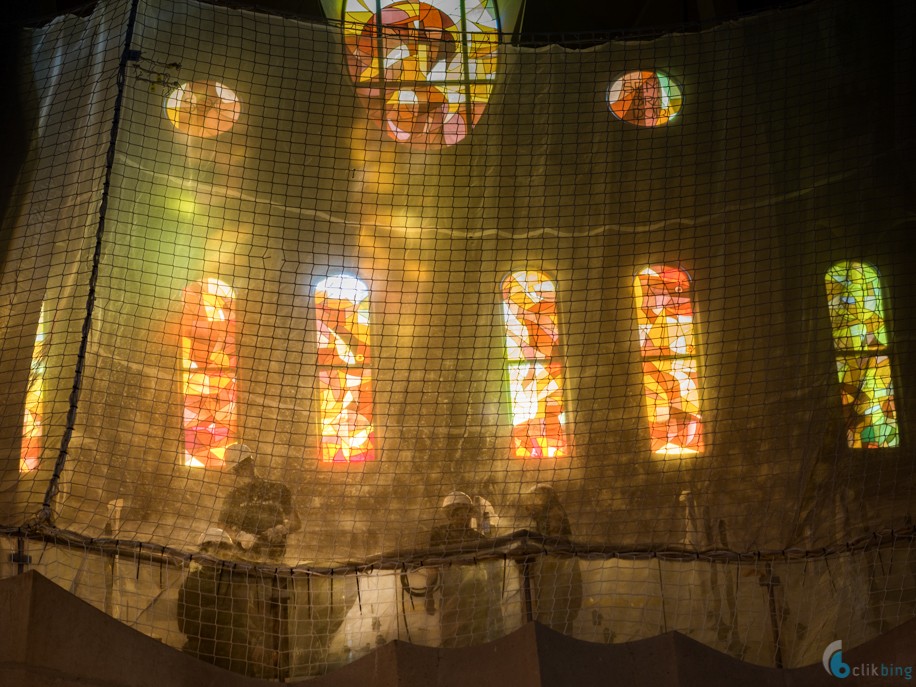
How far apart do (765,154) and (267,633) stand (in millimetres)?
2839

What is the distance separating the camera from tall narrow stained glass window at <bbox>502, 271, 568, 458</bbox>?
4289mm

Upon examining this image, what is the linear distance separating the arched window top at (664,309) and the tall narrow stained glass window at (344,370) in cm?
121

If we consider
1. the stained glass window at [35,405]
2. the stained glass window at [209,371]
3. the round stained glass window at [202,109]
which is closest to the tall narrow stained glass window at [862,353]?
the stained glass window at [209,371]

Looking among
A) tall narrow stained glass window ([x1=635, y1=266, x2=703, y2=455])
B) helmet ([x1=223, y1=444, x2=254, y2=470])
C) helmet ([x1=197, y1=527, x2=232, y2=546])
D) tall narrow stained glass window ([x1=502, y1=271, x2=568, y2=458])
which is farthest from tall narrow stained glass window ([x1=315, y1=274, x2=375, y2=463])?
tall narrow stained glass window ([x1=635, y1=266, x2=703, y2=455])

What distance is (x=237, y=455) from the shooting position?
13.2 ft

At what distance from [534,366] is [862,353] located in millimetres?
1305

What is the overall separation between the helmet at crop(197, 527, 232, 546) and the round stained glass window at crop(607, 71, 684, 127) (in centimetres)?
252

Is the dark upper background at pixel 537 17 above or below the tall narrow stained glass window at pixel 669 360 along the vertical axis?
above

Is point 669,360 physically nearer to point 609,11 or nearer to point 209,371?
point 209,371

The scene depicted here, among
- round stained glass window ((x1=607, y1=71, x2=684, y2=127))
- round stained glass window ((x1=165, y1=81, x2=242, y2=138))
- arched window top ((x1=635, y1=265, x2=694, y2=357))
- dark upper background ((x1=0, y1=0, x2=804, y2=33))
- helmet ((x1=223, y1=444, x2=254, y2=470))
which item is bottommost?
helmet ((x1=223, y1=444, x2=254, y2=470))

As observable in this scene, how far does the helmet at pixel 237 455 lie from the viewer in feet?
13.1

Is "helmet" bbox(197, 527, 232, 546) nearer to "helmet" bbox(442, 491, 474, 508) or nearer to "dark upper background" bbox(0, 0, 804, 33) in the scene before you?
"helmet" bbox(442, 491, 474, 508)

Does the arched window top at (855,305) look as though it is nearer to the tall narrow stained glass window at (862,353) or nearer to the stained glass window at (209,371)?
the tall narrow stained glass window at (862,353)

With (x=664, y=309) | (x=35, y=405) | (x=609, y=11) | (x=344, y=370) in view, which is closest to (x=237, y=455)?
(x=344, y=370)
